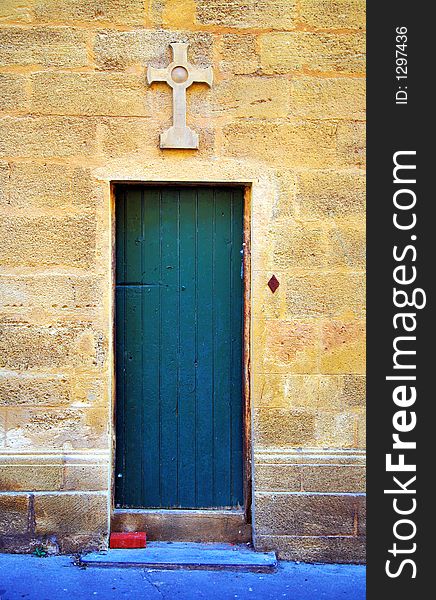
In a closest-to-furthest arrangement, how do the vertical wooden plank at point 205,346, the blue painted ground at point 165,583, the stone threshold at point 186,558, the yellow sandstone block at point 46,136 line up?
the blue painted ground at point 165,583
the stone threshold at point 186,558
the yellow sandstone block at point 46,136
the vertical wooden plank at point 205,346

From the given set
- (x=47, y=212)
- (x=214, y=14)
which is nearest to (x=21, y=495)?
(x=47, y=212)

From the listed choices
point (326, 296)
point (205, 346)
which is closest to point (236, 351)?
point (205, 346)

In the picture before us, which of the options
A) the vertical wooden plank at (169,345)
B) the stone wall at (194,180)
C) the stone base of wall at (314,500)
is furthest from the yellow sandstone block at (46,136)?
the stone base of wall at (314,500)

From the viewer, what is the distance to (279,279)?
4715 millimetres

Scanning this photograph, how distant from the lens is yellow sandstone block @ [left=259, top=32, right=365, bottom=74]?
15.4ft

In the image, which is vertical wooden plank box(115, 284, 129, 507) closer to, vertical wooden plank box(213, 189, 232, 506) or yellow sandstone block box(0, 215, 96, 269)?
yellow sandstone block box(0, 215, 96, 269)

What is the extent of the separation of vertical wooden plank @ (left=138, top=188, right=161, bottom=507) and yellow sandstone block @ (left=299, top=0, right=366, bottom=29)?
4.87ft

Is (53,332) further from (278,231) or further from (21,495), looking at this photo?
(278,231)

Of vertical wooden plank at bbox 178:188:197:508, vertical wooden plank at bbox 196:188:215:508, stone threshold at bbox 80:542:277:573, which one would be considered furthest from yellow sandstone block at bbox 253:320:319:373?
stone threshold at bbox 80:542:277:573

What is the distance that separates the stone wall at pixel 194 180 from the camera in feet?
15.3

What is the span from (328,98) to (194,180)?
1.02 m

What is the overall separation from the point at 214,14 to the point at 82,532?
11.3 feet

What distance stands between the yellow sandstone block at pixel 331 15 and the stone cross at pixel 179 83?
729 mm

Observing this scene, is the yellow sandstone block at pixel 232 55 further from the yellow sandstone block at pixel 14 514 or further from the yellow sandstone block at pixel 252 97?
the yellow sandstone block at pixel 14 514
